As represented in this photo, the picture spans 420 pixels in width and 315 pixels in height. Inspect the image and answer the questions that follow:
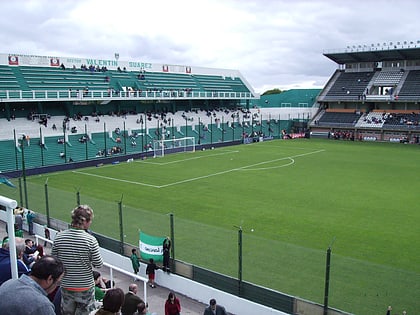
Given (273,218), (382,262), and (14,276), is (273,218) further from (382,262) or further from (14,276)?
(14,276)

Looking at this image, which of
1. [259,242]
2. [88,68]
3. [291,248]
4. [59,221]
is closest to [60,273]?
[291,248]

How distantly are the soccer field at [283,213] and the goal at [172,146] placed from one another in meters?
3.80

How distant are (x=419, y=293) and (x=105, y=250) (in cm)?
922

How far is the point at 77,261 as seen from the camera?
16.3 ft

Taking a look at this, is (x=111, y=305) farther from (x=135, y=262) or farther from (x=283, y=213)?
(x=283, y=213)

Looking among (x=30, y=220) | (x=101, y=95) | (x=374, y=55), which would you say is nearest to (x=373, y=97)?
(x=374, y=55)

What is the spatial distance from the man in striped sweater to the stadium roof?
2425 inches

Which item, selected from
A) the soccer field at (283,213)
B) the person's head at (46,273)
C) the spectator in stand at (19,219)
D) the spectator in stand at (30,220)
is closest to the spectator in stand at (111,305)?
the person's head at (46,273)

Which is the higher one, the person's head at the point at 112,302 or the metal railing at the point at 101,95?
the metal railing at the point at 101,95

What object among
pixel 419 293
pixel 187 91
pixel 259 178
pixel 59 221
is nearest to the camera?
pixel 419 293

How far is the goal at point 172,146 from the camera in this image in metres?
42.4

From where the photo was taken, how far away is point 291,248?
12.5m

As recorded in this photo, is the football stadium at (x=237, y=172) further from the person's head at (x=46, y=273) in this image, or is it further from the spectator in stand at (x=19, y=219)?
the person's head at (x=46, y=273)

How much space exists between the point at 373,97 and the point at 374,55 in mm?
7663
